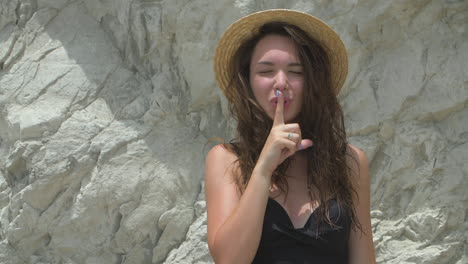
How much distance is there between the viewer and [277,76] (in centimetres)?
187

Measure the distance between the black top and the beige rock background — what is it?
4.40ft

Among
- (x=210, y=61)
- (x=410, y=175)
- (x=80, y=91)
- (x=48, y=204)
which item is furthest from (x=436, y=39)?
(x=48, y=204)

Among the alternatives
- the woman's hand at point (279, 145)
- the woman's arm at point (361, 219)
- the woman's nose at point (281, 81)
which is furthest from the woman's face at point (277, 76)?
the woman's arm at point (361, 219)

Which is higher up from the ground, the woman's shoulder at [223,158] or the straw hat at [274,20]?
the straw hat at [274,20]

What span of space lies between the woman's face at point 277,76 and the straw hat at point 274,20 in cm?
8

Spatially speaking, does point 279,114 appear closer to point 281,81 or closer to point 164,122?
point 281,81

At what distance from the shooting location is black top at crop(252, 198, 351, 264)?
1781 mm

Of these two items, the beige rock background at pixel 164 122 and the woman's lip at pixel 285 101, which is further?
the beige rock background at pixel 164 122

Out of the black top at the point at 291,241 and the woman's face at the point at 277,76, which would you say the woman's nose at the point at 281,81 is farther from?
the black top at the point at 291,241

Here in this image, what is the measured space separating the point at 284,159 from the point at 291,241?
0.77 feet

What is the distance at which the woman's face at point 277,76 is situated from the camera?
186 centimetres

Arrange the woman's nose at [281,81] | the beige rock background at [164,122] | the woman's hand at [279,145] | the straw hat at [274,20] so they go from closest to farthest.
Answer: the woman's hand at [279,145], the woman's nose at [281,81], the straw hat at [274,20], the beige rock background at [164,122]

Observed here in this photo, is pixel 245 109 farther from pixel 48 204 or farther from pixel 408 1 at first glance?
pixel 48 204

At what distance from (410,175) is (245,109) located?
153 centimetres
